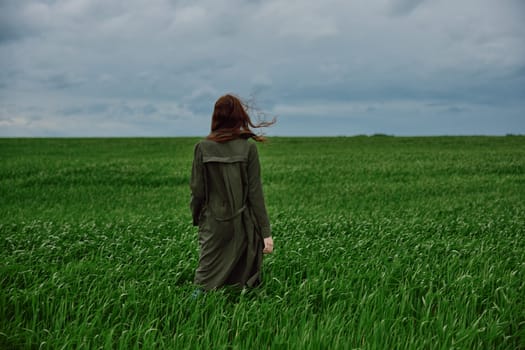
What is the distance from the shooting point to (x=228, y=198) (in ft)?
18.4

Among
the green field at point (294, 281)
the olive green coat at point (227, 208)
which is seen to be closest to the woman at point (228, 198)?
the olive green coat at point (227, 208)

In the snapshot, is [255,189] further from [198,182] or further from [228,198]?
[198,182]

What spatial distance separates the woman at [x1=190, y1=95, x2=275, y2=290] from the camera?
219 inches

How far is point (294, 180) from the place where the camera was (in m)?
21.1

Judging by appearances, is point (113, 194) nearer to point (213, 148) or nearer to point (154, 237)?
point (154, 237)

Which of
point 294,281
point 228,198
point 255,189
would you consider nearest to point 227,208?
point 228,198

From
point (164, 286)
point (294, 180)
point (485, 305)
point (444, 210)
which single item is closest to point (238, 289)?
point (164, 286)

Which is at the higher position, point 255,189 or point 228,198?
point 255,189

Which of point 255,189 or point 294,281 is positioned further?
point 294,281

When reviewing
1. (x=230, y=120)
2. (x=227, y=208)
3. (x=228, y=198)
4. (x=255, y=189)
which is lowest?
(x=227, y=208)

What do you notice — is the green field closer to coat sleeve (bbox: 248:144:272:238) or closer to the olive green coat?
the olive green coat

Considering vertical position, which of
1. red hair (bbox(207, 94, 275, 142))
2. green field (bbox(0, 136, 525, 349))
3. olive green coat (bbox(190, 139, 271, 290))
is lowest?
green field (bbox(0, 136, 525, 349))

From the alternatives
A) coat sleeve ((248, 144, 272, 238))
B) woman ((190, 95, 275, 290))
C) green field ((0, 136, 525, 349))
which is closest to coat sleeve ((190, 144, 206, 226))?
woman ((190, 95, 275, 290))

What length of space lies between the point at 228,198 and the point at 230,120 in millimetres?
919
